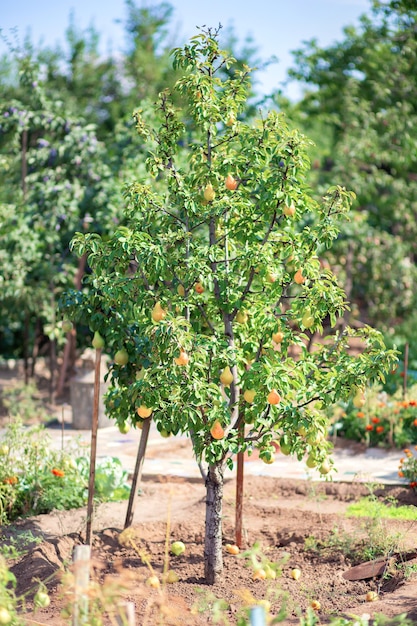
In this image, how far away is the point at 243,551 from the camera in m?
5.21

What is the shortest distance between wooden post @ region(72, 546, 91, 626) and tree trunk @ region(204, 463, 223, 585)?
5.49ft

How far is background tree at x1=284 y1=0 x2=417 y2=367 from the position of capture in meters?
13.3

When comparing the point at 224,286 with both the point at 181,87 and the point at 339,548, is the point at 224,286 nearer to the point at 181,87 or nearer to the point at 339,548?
the point at 181,87

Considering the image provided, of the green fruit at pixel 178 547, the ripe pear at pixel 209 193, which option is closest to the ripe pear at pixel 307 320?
the ripe pear at pixel 209 193

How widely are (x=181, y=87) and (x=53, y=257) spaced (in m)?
5.73

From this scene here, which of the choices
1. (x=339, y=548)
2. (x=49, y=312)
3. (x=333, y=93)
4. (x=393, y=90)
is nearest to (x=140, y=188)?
(x=339, y=548)

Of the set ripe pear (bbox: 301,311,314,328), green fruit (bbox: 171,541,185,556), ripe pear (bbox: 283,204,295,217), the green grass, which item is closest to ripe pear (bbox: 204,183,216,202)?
ripe pear (bbox: 283,204,295,217)

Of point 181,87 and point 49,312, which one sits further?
point 49,312

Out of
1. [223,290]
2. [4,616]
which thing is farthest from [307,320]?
[4,616]

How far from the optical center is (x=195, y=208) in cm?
455

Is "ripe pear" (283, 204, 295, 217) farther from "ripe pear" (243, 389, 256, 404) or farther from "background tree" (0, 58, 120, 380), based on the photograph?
"background tree" (0, 58, 120, 380)

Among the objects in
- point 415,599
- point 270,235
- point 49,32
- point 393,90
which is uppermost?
point 49,32

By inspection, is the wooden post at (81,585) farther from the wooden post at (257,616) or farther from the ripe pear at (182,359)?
the ripe pear at (182,359)

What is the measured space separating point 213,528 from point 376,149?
9897 mm
